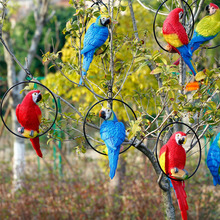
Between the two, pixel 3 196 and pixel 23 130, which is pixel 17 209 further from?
pixel 23 130

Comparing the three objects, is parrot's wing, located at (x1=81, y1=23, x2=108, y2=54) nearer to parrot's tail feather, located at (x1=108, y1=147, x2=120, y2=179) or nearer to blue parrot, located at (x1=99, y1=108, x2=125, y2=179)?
blue parrot, located at (x1=99, y1=108, x2=125, y2=179)

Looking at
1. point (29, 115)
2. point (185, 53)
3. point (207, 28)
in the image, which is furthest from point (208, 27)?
point (29, 115)

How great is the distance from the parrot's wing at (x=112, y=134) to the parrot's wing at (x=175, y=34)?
0.44 metres

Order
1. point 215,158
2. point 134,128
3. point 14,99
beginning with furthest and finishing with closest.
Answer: point 14,99
point 215,158
point 134,128

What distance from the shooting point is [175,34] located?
4.62 ft

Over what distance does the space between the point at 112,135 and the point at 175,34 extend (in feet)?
1.71

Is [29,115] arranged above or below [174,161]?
above

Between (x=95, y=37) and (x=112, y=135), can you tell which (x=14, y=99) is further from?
(x=112, y=135)

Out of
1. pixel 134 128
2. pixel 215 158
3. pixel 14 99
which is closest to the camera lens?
pixel 134 128

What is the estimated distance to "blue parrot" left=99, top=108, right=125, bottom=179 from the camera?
1335 mm

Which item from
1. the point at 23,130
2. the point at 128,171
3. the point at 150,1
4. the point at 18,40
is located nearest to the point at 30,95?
the point at 23,130

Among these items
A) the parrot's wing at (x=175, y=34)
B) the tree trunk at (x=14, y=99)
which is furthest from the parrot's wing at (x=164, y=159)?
the tree trunk at (x=14, y=99)

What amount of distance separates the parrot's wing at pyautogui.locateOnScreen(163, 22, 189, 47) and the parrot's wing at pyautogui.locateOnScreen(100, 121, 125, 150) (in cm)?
44

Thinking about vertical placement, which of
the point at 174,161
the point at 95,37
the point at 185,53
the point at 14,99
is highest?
the point at 14,99
